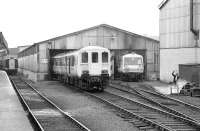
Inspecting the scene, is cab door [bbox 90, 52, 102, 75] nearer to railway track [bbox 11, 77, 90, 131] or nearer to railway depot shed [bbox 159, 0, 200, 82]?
railway track [bbox 11, 77, 90, 131]

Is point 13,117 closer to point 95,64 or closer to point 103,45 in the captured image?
point 95,64

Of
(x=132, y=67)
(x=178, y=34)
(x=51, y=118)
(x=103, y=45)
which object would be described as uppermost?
(x=178, y=34)

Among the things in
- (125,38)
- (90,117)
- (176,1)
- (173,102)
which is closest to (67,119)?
(90,117)

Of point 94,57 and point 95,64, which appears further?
point 94,57

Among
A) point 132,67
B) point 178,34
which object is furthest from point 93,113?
point 132,67

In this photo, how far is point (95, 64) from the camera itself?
27062 mm

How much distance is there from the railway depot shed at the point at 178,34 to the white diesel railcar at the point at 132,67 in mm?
2858

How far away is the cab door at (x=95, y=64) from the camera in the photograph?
88.2 ft

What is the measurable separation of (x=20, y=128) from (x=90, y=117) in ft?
11.7

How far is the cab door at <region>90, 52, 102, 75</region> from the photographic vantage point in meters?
26.9

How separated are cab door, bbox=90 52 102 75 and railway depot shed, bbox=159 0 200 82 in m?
7.56

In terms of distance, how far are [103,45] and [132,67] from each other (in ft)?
13.1

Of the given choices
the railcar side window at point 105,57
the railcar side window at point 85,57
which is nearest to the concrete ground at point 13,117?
the railcar side window at point 85,57

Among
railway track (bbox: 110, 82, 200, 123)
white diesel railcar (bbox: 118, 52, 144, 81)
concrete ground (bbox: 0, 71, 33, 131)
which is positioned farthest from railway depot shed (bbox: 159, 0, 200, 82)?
concrete ground (bbox: 0, 71, 33, 131)
